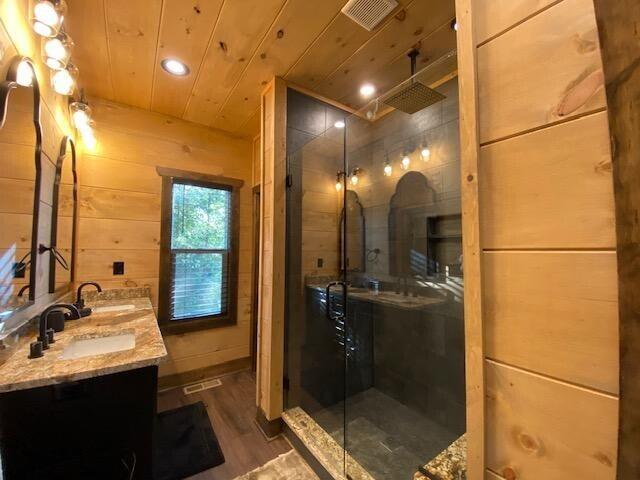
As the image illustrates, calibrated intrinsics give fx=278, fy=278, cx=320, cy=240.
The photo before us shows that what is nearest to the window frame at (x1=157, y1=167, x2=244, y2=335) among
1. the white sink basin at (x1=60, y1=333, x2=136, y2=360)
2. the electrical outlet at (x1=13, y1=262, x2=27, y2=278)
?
the white sink basin at (x1=60, y1=333, x2=136, y2=360)

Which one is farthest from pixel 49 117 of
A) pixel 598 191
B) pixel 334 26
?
pixel 598 191

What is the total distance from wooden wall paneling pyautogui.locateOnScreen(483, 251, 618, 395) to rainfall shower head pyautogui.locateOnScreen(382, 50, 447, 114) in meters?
1.72

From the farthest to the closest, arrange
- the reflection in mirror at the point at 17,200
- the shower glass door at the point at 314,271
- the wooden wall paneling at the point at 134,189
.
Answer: the wooden wall paneling at the point at 134,189, the shower glass door at the point at 314,271, the reflection in mirror at the point at 17,200

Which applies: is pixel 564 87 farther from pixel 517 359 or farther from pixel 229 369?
pixel 229 369

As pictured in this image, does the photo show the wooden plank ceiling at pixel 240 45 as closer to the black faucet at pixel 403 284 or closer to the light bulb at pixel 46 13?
the light bulb at pixel 46 13

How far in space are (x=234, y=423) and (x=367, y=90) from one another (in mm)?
2750

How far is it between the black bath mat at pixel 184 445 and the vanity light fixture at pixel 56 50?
2.26 meters

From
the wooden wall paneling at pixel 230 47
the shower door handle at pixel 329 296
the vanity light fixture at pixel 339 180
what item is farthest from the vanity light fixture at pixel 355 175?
the wooden wall paneling at pixel 230 47

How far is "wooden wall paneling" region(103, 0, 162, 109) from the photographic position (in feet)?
4.74

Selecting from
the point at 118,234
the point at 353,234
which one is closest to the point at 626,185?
the point at 353,234

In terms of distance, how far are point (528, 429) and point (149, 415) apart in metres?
1.42

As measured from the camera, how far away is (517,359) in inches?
22.7

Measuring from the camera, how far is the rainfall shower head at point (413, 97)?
6.27 ft

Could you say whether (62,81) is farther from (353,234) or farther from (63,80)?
(353,234)
